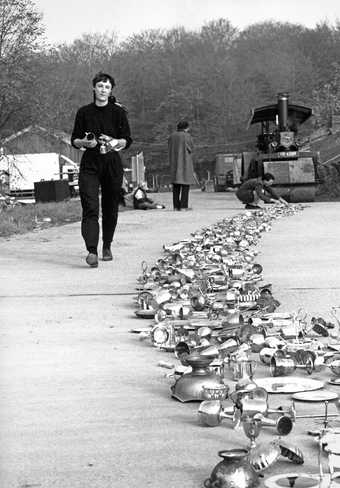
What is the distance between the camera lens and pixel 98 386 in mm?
5074

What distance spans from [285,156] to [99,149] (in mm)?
21039

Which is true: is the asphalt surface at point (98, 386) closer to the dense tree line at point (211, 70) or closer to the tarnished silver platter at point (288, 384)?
the tarnished silver platter at point (288, 384)

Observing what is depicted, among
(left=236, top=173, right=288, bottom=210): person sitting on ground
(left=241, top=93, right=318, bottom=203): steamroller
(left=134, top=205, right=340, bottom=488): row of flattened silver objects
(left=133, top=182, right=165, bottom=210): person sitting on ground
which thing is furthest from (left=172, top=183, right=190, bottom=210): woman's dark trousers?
(left=134, top=205, right=340, bottom=488): row of flattened silver objects

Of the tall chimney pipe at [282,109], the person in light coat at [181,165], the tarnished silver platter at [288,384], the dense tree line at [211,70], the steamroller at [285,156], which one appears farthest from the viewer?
the dense tree line at [211,70]

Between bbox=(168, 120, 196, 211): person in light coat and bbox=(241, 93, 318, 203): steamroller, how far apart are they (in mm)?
4587

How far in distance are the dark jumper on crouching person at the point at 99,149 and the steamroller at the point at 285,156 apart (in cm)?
1800

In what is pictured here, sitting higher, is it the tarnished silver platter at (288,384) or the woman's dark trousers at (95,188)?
the woman's dark trousers at (95,188)

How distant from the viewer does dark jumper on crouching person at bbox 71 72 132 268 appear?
10484 mm

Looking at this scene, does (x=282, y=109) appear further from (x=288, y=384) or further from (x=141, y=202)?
(x=288, y=384)

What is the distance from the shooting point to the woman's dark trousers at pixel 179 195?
2377 centimetres

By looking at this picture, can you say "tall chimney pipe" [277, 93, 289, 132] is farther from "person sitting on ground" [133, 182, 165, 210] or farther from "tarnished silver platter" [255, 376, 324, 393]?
"tarnished silver platter" [255, 376, 324, 393]

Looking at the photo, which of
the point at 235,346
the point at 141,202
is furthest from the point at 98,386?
the point at 141,202

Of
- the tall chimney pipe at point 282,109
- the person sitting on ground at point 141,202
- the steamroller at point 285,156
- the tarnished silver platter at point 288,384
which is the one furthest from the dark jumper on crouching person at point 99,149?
the tall chimney pipe at point 282,109

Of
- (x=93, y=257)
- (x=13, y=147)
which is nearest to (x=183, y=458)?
(x=93, y=257)
